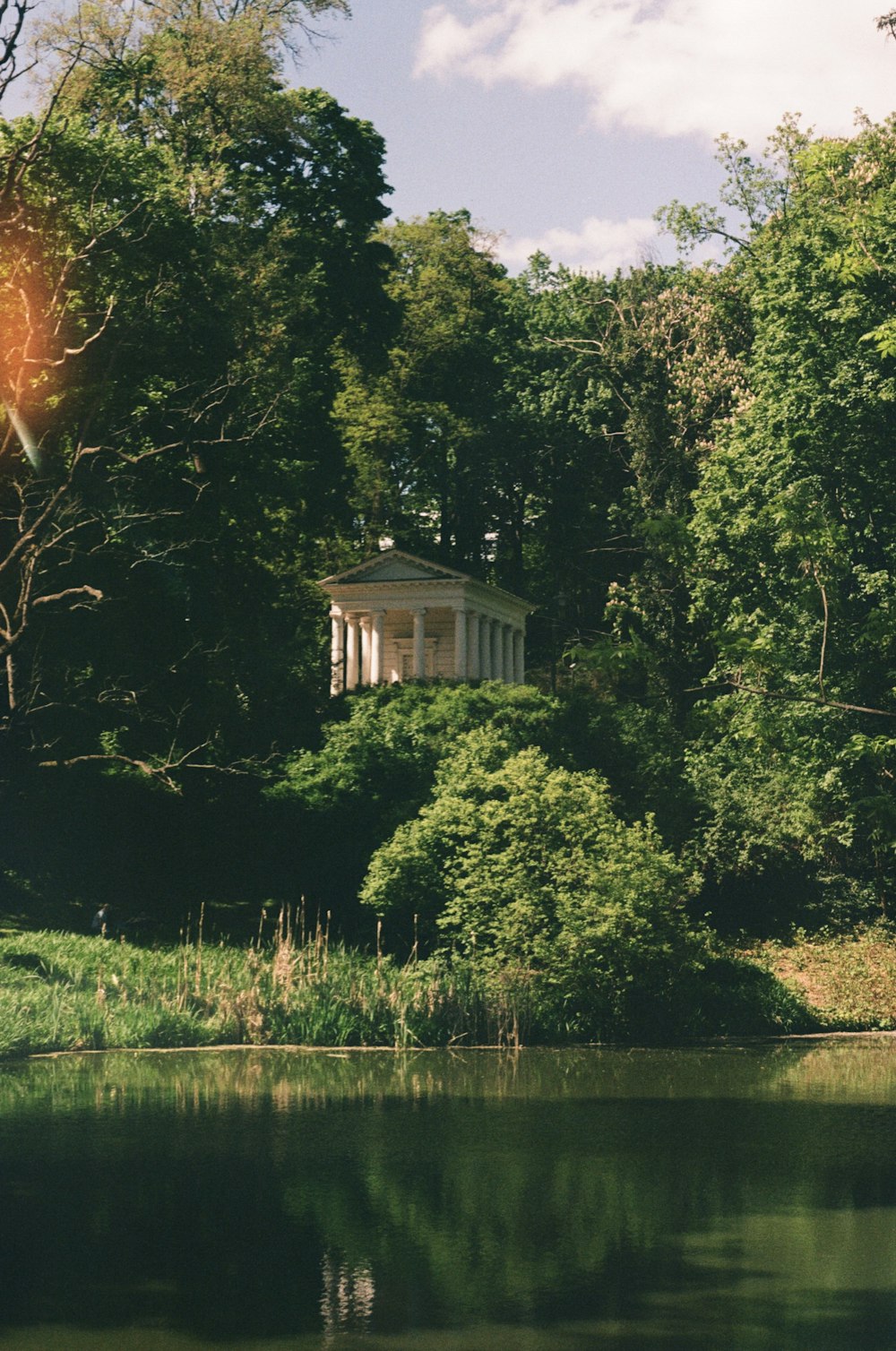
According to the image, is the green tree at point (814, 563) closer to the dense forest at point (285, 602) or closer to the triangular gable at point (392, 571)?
the dense forest at point (285, 602)

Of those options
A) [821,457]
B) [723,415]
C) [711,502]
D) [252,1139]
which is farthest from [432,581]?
[252,1139]

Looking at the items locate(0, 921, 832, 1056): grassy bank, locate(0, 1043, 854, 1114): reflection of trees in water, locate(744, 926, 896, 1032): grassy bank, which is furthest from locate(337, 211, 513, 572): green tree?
locate(0, 1043, 854, 1114): reflection of trees in water

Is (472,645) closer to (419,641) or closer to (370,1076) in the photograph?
(419,641)

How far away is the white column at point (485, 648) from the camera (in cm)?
5056

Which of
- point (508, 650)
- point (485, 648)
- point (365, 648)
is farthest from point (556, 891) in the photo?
point (508, 650)

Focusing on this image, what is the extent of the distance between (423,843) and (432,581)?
21.7 m

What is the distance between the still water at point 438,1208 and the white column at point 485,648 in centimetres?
2916

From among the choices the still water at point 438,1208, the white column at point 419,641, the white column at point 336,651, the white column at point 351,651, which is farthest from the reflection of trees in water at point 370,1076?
the white column at point 351,651

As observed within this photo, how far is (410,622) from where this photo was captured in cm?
5169

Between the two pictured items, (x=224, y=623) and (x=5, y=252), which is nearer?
(x=5, y=252)

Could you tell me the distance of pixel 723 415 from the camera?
48438 millimetres

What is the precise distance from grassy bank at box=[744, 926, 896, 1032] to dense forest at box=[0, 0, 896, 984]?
4.25ft

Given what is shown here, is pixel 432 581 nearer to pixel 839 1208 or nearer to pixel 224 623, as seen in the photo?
pixel 224 623

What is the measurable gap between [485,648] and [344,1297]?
4067cm
